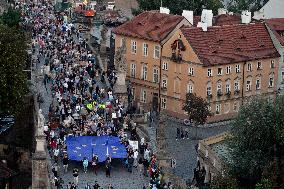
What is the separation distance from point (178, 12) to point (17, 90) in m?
47.3

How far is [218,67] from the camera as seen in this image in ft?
228

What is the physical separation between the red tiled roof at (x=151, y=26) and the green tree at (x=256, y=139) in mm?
31197

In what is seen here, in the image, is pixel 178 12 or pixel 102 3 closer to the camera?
pixel 178 12

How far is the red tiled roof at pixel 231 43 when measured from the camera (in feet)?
228

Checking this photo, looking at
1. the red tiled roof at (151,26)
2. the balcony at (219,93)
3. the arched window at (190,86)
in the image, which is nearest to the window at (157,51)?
the red tiled roof at (151,26)

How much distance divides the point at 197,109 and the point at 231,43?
920 centimetres

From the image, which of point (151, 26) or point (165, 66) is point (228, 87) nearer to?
point (165, 66)

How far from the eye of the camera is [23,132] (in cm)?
5450

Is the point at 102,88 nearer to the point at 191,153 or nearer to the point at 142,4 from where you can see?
the point at 191,153

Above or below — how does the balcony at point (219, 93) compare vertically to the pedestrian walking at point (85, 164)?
above

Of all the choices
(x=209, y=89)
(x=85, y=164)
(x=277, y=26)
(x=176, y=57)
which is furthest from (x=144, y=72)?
(x=85, y=164)

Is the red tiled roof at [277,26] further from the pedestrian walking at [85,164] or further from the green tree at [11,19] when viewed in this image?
the pedestrian walking at [85,164]

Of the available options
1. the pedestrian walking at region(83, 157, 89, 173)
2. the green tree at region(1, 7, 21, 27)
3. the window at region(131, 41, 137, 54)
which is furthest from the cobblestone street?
the green tree at region(1, 7, 21, 27)

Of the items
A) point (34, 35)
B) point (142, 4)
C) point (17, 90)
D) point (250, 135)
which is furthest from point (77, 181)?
point (142, 4)
